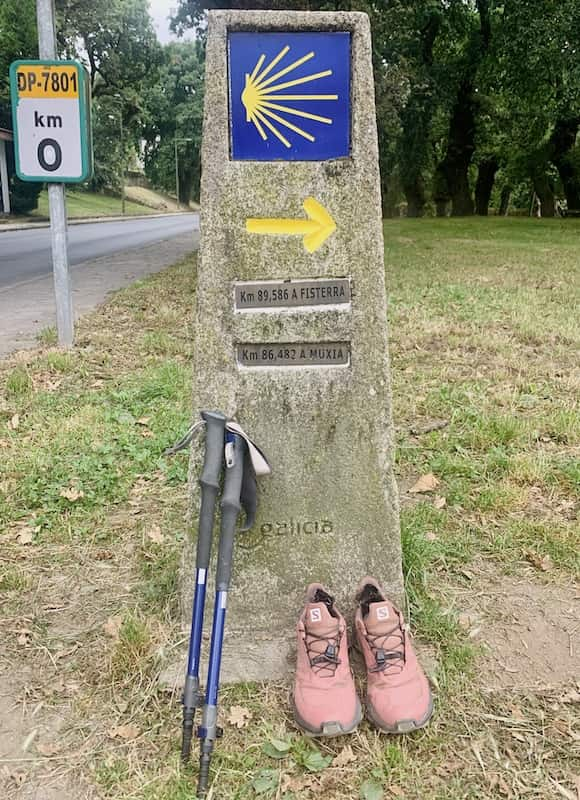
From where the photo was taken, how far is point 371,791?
194 centimetres

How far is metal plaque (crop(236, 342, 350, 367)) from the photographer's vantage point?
2.23 meters

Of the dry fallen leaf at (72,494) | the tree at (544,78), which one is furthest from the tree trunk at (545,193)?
the dry fallen leaf at (72,494)

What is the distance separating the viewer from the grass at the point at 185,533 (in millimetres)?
2018

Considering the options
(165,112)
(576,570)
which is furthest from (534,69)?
(165,112)

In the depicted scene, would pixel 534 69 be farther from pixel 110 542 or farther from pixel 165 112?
pixel 165 112

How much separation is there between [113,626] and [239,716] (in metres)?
0.65

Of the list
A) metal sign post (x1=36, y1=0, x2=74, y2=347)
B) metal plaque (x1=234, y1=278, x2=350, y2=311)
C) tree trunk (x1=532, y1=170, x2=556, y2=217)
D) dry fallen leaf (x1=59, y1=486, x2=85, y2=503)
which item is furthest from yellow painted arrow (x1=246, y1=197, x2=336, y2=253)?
tree trunk (x1=532, y1=170, x2=556, y2=217)

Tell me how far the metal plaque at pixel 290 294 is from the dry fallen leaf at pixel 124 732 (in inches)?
51.3

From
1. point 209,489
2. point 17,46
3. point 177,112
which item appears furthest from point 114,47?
point 209,489

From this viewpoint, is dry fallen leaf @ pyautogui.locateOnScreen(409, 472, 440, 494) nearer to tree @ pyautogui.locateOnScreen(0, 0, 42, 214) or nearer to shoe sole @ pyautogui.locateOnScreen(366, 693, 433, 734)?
shoe sole @ pyautogui.locateOnScreen(366, 693, 433, 734)

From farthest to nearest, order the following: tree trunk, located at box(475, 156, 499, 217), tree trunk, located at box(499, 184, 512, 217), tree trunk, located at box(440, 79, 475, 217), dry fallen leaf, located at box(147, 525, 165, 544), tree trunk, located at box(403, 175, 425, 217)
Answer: tree trunk, located at box(499, 184, 512, 217), tree trunk, located at box(403, 175, 425, 217), tree trunk, located at box(475, 156, 499, 217), tree trunk, located at box(440, 79, 475, 217), dry fallen leaf, located at box(147, 525, 165, 544)

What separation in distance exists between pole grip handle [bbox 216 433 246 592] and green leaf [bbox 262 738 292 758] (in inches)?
19.7

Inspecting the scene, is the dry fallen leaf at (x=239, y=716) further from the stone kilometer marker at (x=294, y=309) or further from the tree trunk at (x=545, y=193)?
the tree trunk at (x=545, y=193)

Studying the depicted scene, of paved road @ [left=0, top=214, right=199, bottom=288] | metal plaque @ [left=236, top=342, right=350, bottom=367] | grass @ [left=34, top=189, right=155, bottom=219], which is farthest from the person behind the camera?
grass @ [left=34, top=189, right=155, bottom=219]
